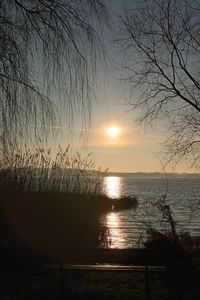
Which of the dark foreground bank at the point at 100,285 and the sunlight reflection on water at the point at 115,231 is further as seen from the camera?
the sunlight reflection on water at the point at 115,231

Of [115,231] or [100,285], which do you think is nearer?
[100,285]

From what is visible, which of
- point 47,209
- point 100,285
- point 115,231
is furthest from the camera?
point 115,231

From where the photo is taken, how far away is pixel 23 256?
A: 593 centimetres

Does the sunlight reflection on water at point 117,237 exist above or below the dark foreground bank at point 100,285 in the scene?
below

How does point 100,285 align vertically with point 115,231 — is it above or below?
above

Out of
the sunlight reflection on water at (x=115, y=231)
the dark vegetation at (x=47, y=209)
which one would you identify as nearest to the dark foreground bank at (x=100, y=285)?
the dark vegetation at (x=47, y=209)

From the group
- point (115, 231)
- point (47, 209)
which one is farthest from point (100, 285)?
point (115, 231)

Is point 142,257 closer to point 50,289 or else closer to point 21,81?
point 50,289

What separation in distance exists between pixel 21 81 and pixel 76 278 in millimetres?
3174

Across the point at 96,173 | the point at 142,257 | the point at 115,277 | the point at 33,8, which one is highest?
the point at 33,8

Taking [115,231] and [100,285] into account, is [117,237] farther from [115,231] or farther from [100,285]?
[100,285]

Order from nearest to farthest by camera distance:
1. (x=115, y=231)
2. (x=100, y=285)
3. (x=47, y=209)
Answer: (x=100, y=285) → (x=47, y=209) → (x=115, y=231)

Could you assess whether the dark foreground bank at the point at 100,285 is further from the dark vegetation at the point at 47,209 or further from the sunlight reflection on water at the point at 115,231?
the sunlight reflection on water at the point at 115,231

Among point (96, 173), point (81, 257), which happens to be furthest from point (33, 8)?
point (96, 173)
